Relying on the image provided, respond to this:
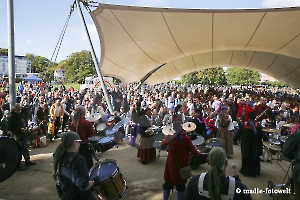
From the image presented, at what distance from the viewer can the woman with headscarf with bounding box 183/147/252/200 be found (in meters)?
1.98

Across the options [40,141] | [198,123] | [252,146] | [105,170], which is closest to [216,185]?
[105,170]

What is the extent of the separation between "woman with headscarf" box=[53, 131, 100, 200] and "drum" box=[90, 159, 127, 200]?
80 cm

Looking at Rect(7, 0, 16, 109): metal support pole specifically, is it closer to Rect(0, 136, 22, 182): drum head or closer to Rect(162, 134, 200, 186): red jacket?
Rect(0, 136, 22, 182): drum head

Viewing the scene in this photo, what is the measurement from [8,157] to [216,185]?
2.87m

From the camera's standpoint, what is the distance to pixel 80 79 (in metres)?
63.3

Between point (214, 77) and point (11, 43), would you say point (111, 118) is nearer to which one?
point (11, 43)

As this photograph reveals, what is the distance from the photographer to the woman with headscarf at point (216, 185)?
1984 mm

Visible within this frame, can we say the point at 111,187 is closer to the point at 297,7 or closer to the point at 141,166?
the point at 141,166

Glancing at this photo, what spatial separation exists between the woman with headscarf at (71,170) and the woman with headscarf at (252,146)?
389 cm

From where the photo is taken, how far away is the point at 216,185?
1.97 metres

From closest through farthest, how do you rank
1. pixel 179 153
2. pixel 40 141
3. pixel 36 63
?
pixel 179 153
pixel 40 141
pixel 36 63

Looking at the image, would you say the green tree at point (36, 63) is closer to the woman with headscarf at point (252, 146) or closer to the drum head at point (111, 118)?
the drum head at point (111, 118)

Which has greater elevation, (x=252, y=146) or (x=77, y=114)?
(x=77, y=114)

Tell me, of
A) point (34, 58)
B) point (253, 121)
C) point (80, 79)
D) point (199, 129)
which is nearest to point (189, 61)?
point (199, 129)
